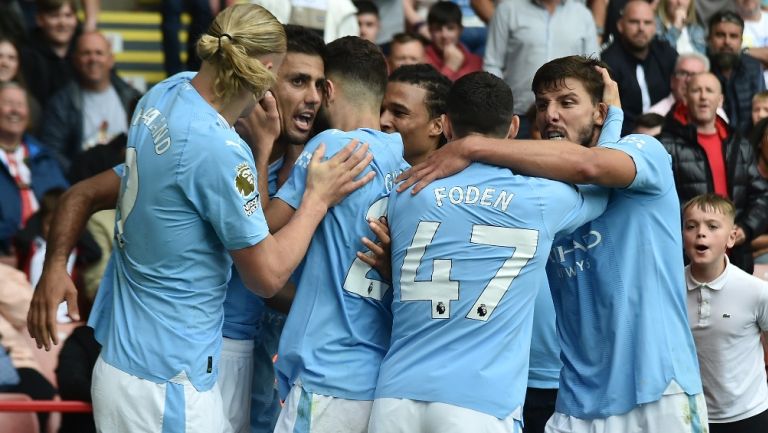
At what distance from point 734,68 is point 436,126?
21.0 ft

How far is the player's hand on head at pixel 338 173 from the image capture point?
197 inches

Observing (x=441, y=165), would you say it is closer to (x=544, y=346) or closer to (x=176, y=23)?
(x=544, y=346)

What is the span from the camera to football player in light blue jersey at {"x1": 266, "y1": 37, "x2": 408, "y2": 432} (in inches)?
194

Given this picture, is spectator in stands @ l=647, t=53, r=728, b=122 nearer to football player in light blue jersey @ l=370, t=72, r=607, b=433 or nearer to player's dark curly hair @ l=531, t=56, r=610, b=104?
player's dark curly hair @ l=531, t=56, r=610, b=104

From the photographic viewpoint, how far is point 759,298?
650cm

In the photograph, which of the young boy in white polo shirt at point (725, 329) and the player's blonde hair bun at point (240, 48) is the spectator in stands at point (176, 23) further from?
the player's blonde hair bun at point (240, 48)

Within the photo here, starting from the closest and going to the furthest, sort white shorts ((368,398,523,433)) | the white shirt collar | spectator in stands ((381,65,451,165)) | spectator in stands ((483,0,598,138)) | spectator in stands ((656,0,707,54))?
white shorts ((368,398,523,433)), spectator in stands ((381,65,451,165)), the white shirt collar, spectator in stands ((483,0,598,138)), spectator in stands ((656,0,707,54))

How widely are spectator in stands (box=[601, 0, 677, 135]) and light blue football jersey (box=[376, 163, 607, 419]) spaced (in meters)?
6.45

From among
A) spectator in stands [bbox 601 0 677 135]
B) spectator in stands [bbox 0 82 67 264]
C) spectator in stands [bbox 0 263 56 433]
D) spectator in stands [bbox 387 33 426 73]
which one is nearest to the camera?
spectator in stands [bbox 0 263 56 433]

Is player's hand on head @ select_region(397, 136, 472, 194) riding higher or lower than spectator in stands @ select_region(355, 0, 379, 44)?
higher

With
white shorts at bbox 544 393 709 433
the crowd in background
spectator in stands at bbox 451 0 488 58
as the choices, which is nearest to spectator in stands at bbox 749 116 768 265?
the crowd in background

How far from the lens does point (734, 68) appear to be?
38.0 feet

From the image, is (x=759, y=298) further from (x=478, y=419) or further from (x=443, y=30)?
(x=443, y=30)

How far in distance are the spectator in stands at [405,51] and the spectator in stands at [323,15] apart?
54 cm
